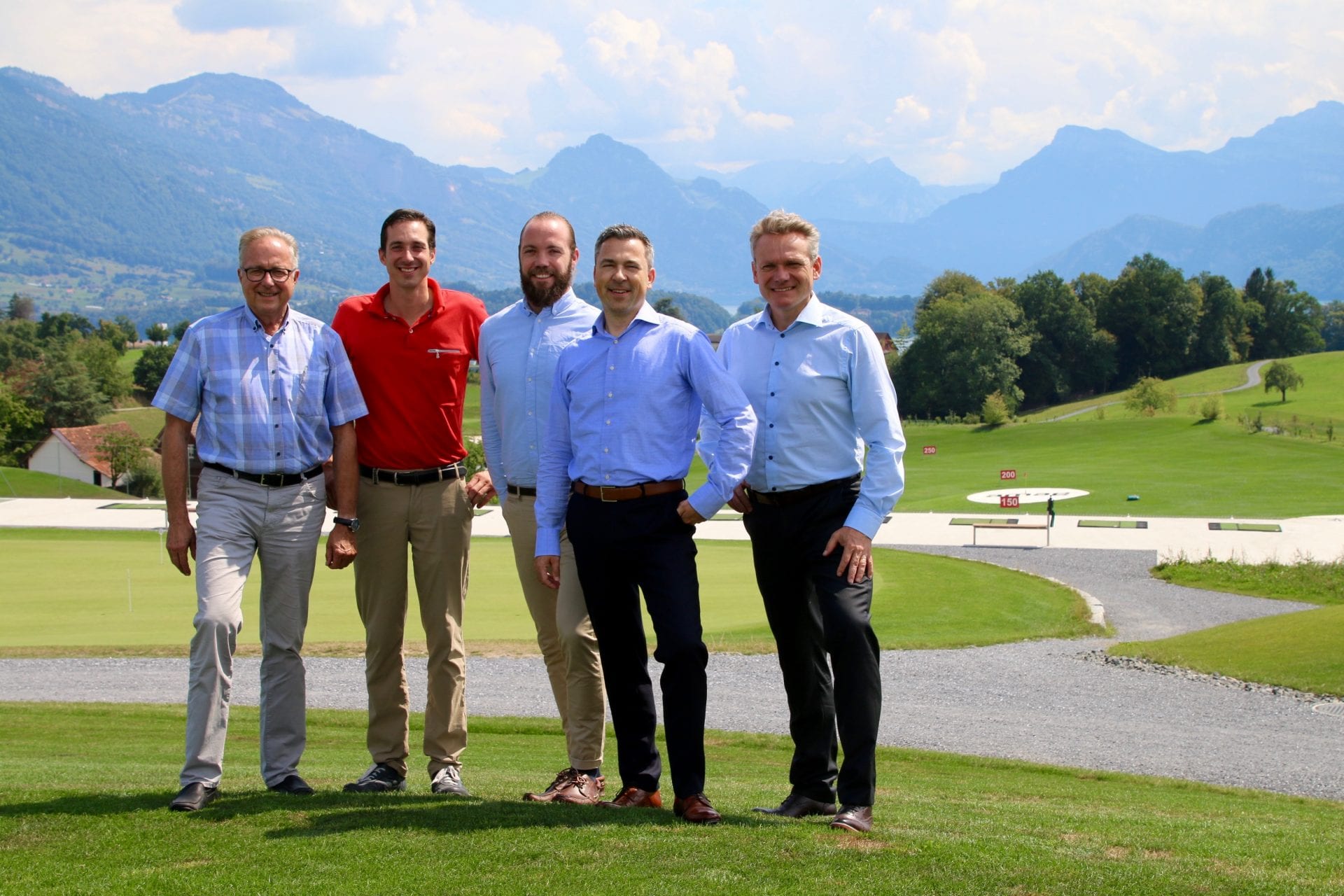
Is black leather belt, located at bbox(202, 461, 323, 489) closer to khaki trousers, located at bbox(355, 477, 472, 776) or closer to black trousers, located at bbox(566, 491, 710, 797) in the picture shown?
khaki trousers, located at bbox(355, 477, 472, 776)

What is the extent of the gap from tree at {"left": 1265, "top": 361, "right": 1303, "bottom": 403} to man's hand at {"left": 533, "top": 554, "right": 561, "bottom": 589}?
260ft

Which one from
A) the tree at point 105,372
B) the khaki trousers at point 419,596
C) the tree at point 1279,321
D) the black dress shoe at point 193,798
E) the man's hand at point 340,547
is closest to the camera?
the black dress shoe at point 193,798

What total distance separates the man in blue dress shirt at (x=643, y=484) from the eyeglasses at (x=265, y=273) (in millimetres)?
1356

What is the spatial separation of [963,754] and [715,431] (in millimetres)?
5527

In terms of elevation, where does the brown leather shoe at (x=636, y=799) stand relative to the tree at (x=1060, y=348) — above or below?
below

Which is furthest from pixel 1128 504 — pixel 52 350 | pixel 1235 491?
pixel 52 350

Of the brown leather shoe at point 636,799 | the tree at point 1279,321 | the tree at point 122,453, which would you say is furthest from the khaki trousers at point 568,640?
the tree at point 1279,321

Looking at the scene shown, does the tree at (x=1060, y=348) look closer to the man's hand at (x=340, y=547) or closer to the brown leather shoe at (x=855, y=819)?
the man's hand at (x=340, y=547)

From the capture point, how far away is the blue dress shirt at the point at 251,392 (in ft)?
17.2

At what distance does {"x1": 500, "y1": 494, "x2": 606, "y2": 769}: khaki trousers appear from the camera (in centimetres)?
533

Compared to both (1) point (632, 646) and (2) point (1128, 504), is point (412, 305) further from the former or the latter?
(2) point (1128, 504)

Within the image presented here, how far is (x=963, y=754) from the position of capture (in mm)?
9406

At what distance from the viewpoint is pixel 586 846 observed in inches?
164

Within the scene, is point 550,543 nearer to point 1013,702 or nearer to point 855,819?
point 855,819
